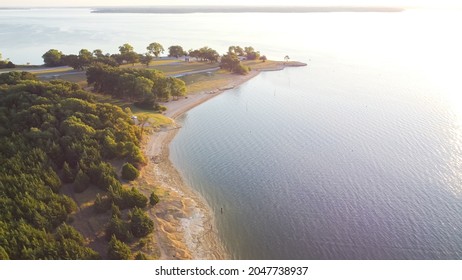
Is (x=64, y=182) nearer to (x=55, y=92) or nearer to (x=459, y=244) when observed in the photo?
(x=55, y=92)

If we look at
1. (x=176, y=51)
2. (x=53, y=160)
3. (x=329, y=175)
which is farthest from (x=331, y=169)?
(x=176, y=51)

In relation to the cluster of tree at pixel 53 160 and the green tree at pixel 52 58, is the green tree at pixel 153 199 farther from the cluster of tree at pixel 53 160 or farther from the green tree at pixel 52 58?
the green tree at pixel 52 58

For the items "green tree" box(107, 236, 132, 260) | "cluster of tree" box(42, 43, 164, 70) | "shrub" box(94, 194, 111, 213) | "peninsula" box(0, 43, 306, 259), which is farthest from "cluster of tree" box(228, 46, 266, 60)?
"green tree" box(107, 236, 132, 260)

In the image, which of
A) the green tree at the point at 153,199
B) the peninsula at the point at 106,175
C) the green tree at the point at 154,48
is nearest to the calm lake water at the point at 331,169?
the peninsula at the point at 106,175

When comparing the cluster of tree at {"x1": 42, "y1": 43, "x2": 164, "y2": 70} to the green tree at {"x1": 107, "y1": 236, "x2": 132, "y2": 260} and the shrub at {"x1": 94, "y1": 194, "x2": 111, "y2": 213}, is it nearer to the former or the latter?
the shrub at {"x1": 94, "y1": 194, "x2": 111, "y2": 213}

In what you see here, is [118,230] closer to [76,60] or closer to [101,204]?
[101,204]

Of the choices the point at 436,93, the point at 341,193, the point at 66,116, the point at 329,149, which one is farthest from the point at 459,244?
the point at 436,93
